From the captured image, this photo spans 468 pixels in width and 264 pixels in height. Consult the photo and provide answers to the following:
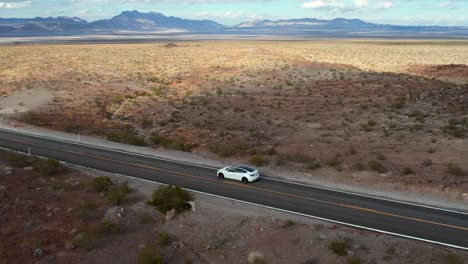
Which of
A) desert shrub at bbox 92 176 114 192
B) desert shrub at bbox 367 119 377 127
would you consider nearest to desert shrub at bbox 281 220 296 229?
desert shrub at bbox 92 176 114 192

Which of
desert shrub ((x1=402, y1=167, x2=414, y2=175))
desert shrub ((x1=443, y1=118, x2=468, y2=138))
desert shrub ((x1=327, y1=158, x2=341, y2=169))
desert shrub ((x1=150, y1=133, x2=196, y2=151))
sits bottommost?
desert shrub ((x1=150, y1=133, x2=196, y2=151))

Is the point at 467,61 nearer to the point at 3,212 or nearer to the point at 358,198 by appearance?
the point at 358,198

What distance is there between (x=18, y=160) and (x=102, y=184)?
9.42 metres

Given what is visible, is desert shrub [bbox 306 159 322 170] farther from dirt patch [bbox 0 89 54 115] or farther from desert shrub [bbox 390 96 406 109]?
dirt patch [bbox 0 89 54 115]

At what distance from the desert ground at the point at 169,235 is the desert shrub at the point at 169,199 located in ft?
1.36

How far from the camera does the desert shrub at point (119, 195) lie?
2689 cm

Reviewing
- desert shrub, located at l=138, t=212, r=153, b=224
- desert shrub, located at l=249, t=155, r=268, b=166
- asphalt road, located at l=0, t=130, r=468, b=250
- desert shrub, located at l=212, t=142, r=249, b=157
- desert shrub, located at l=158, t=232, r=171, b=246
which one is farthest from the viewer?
desert shrub, located at l=212, t=142, r=249, b=157

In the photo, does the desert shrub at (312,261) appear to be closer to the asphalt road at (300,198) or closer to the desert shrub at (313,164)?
the asphalt road at (300,198)

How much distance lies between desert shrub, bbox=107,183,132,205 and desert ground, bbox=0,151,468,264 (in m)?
0.06

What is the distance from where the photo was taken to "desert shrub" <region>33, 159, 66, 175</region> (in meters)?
32.1

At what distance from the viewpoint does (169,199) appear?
2595cm

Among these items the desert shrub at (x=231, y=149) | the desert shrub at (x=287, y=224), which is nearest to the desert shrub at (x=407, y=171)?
the desert shrub at (x=287, y=224)

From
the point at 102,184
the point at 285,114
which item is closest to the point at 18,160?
the point at 102,184

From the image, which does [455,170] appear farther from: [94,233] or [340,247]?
[94,233]
